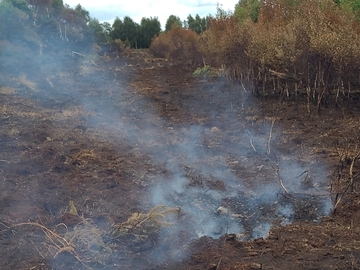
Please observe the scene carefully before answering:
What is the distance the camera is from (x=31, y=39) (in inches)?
943

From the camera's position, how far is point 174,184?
25.0 feet

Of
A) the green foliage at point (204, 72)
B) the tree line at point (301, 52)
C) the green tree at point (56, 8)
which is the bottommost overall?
the green foliage at point (204, 72)

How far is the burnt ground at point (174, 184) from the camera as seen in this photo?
5129 mm

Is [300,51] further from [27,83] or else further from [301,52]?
[27,83]

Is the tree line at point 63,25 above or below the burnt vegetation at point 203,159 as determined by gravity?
above

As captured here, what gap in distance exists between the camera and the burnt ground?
5129 mm

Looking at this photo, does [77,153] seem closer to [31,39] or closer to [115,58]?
[31,39]

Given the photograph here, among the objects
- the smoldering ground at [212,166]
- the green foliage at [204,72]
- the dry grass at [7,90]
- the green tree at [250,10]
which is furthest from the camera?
the green foliage at [204,72]


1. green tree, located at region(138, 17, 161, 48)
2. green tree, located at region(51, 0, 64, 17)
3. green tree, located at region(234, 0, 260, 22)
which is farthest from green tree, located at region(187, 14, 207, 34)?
green tree, located at region(234, 0, 260, 22)

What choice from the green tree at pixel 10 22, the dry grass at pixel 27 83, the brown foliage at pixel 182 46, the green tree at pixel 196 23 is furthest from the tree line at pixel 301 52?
the green tree at pixel 196 23

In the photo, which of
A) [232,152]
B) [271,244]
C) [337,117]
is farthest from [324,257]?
[337,117]

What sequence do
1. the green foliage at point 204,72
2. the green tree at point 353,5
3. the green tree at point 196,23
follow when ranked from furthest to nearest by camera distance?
the green tree at point 196,23, the green foliage at point 204,72, the green tree at point 353,5

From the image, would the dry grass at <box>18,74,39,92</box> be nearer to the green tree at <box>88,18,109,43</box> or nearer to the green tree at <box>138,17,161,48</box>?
the green tree at <box>88,18,109,43</box>

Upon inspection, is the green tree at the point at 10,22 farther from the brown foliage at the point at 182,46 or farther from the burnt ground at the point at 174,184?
the brown foliage at the point at 182,46
